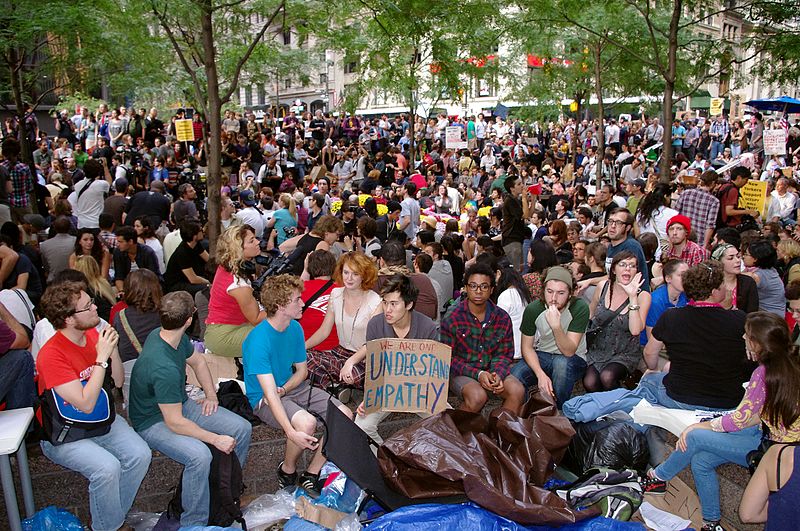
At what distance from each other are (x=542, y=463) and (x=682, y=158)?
18659 mm

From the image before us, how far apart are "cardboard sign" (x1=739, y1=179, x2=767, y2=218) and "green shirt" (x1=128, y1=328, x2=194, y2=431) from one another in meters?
10.4

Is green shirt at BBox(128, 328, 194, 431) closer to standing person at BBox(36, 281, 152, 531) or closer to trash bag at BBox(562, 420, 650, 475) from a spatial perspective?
standing person at BBox(36, 281, 152, 531)

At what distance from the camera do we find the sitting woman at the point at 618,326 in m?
6.20

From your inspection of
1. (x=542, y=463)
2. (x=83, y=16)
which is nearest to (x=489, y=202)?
(x=83, y=16)

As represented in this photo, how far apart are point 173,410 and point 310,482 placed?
118 centimetres

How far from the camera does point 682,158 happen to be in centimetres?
2152

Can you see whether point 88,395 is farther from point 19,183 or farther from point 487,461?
point 19,183

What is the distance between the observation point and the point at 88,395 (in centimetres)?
453

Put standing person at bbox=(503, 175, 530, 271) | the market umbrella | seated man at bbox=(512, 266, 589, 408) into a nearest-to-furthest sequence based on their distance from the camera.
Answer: seated man at bbox=(512, 266, 589, 408), standing person at bbox=(503, 175, 530, 271), the market umbrella

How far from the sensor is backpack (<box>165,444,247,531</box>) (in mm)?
4965

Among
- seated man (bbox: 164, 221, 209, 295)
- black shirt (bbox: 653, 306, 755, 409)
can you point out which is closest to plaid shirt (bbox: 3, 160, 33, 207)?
seated man (bbox: 164, 221, 209, 295)

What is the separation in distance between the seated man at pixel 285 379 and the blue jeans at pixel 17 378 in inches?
57.2

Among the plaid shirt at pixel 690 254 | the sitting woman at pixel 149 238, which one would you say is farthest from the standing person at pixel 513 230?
the sitting woman at pixel 149 238

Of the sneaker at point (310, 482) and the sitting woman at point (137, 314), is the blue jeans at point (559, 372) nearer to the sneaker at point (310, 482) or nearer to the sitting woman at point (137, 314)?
the sneaker at point (310, 482)
